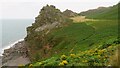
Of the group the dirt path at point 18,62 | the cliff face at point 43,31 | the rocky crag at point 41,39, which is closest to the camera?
the rocky crag at point 41,39

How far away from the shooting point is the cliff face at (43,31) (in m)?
69.7

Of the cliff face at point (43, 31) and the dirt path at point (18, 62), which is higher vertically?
the cliff face at point (43, 31)

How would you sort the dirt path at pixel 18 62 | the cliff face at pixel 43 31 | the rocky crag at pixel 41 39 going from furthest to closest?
the dirt path at pixel 18 62
the cliff face at pixel 43 31
the rocky crag at pixel 41 39

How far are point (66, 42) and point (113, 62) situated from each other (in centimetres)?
4814

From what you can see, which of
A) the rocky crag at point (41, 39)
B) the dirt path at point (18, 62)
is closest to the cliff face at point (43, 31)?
the rocky crag at point (41, 39)

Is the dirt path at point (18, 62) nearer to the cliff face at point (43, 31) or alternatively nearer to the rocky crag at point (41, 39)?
the rocky crag at point (41, 39)

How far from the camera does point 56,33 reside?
7150 cm

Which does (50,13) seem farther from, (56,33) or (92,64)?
(92,64)

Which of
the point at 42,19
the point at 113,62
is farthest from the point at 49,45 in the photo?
the point at 113,62

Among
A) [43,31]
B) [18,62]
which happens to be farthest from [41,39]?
[18,62]

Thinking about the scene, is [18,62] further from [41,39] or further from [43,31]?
[43,31]

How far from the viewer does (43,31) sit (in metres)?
77.7

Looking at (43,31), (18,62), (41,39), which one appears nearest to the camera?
(41,39)

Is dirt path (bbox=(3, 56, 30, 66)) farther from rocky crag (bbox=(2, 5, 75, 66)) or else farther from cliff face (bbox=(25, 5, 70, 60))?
cliff face (bbox=(25, 5, 70, 60))
